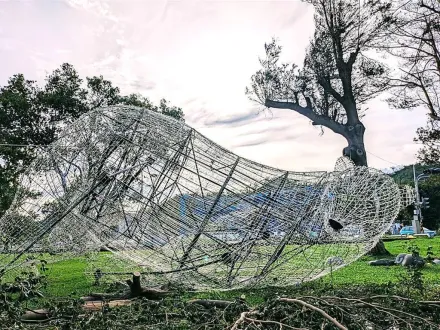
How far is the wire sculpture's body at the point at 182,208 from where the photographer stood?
17.7 feet

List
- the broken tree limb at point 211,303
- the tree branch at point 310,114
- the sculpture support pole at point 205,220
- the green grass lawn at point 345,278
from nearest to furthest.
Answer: the broken tree limb at point 211,303
the sculpture support pole at point 205,220
the green grass lawn at point 345,278
the tree branch at point 310,114

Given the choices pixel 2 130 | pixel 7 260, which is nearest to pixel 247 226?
pixel 7 260

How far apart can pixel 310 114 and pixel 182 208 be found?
7306mm

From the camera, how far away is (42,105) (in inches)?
591

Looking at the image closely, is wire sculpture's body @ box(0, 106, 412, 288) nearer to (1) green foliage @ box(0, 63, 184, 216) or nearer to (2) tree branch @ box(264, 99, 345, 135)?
(2) tree branch @ box(264, 99, 345, 135)

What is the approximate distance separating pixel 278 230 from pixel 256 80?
7777 millimetres

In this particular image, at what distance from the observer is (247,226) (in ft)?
17.9

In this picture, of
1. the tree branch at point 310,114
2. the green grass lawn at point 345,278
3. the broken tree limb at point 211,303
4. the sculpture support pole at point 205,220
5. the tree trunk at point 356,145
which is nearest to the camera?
the broken tree limb at point 211,303

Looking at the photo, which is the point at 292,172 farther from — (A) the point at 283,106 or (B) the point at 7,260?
(A) the point at 283,106

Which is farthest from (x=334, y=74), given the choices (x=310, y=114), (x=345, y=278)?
(x=345, y=278)

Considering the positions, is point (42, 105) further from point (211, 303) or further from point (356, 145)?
point (211, 303)

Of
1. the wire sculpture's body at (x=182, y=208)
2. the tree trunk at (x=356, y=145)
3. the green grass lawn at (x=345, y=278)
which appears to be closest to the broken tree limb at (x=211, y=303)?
the wire sculpture's body at (x=182, y=208)

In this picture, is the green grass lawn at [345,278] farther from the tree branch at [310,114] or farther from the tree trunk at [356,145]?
the tree branch at [310,114]

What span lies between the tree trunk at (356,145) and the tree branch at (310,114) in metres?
0.27
